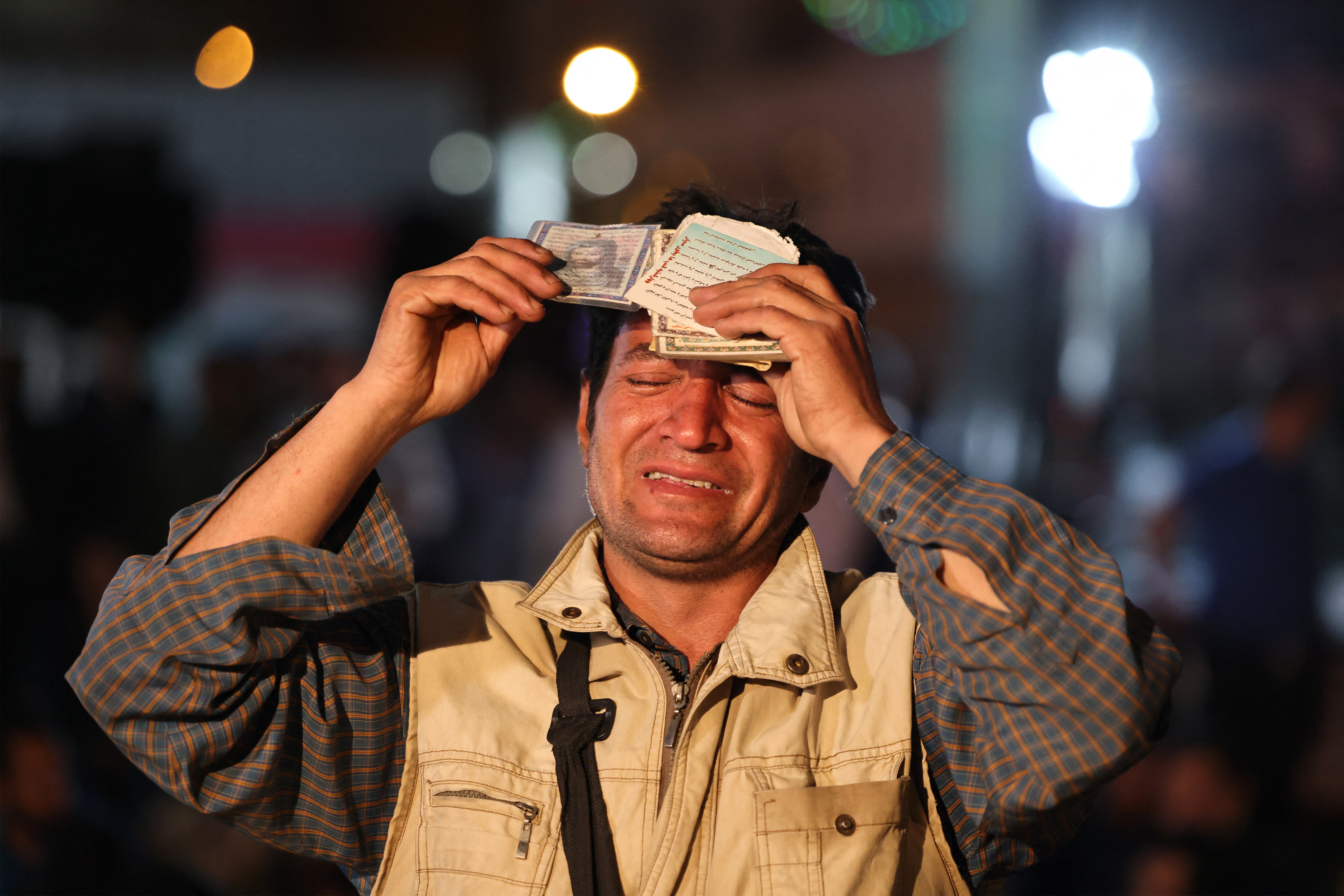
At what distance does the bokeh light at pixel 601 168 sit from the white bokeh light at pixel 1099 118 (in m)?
3.22

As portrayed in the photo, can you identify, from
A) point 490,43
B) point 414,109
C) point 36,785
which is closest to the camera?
point 36,785

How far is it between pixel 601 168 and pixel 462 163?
1109 mm

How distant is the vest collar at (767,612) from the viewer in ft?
5.84

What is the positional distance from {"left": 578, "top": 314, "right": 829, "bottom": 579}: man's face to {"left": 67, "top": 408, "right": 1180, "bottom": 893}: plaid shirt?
0.35 m

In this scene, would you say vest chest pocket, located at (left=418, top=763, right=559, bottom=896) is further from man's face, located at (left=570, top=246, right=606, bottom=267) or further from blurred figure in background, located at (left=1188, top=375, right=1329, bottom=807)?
blurred figure in background, located at (left=1188, top=375, right=1329, bottom=807)

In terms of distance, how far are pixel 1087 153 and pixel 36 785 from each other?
6981 millimetres

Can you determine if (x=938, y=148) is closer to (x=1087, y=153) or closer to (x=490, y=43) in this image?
(x=1087, y=153)

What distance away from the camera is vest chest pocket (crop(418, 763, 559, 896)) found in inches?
67.1

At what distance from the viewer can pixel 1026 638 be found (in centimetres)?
146

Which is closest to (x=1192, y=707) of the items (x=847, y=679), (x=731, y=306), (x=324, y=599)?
(x=847, y=679)

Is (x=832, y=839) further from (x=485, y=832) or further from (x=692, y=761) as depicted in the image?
(x=485, y=832)

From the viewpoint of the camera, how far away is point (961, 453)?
810cm

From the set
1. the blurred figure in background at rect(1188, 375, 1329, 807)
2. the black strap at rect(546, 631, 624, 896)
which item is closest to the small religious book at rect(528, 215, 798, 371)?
the black strap at rect(546, 631, 624, 896)

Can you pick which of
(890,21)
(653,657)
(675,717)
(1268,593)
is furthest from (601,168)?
(675,717)
